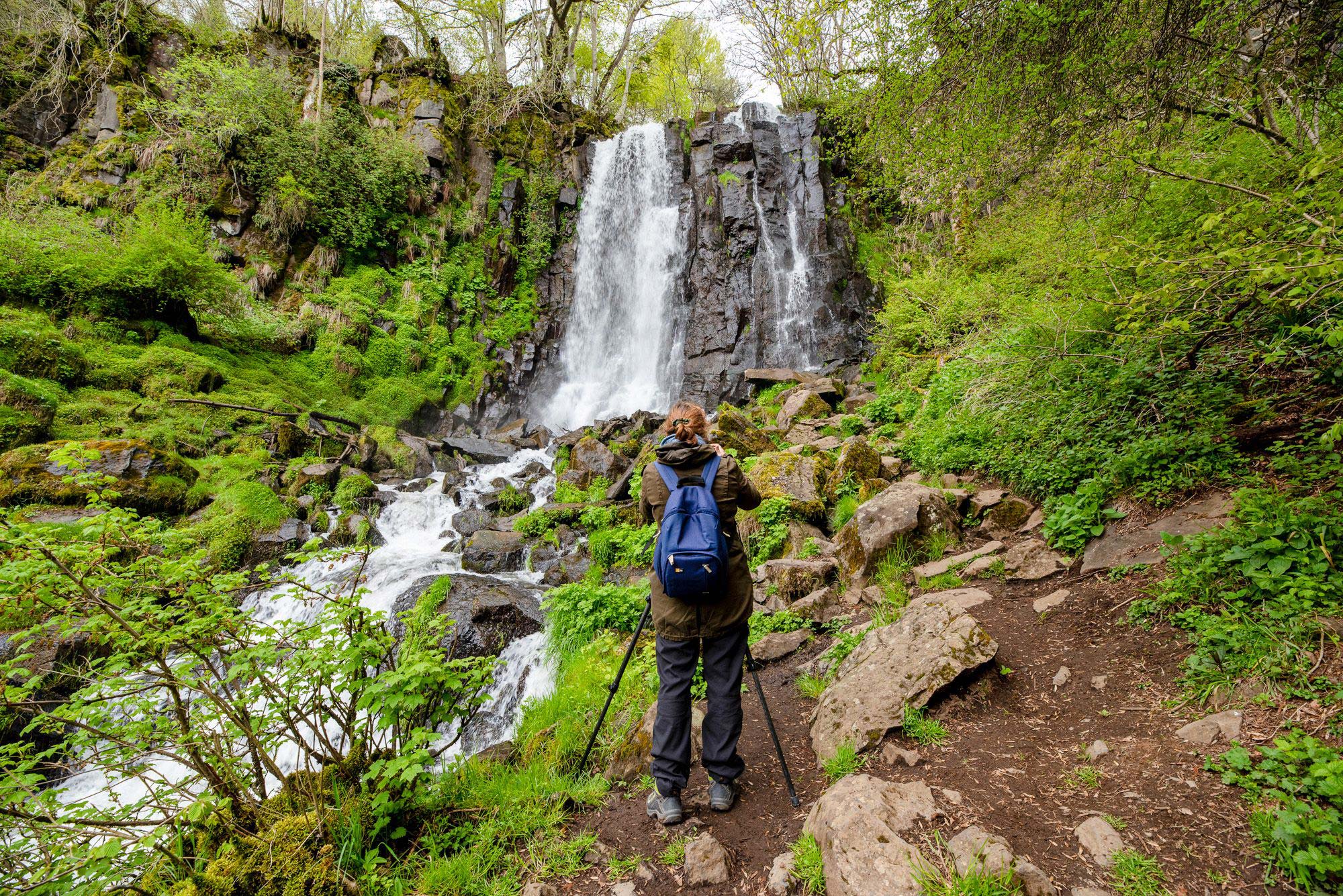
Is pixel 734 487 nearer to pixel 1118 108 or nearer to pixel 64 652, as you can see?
pixel 1118 108

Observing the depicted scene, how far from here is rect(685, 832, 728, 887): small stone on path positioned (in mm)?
2336

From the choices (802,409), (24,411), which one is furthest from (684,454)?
(24,411)

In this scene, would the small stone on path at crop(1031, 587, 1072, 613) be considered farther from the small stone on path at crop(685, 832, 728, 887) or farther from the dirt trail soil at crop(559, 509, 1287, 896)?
the small stone on path at crop(685, 832, 728, 887)

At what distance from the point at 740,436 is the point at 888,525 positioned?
4153 mm

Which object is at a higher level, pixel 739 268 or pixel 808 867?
pixel 739 268

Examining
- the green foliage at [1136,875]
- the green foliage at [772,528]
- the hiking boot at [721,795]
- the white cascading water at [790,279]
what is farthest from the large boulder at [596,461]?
the green foliage at [1136,875]

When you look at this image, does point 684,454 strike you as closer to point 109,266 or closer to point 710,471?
point 710,471

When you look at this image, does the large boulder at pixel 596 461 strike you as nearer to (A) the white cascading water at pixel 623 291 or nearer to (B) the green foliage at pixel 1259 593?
(A) the white cascading water at pixel 623 291

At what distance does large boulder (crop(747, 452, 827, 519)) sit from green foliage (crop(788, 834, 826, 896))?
14.6 feet

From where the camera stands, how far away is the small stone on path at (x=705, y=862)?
2336 millimetres

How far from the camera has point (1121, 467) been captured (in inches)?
159

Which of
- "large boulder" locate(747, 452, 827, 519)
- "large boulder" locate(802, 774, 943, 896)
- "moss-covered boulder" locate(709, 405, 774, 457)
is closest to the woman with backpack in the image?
"large boulder" locate(802, 774, 943, 896)

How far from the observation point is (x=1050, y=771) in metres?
2.39

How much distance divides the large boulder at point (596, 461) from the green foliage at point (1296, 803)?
30.1 feet
